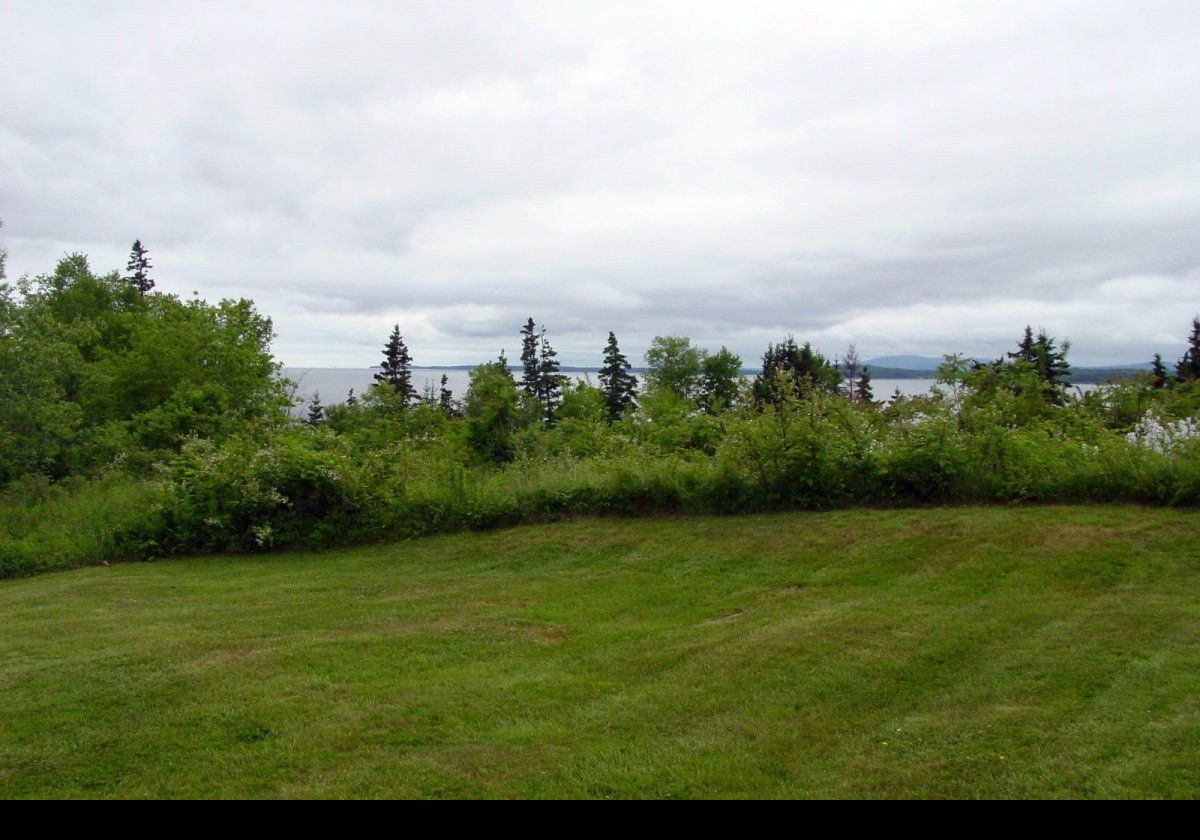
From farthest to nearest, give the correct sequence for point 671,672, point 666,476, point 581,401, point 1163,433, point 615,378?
point 615,378
point 581,401
point 666,476
point 1163,433
point 671,672

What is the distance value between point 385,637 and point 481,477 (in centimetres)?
677

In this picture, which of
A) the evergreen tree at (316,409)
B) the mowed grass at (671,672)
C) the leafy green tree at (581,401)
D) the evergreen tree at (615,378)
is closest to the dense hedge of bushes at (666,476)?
the mowed grass at (671,672)

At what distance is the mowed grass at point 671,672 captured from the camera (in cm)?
421

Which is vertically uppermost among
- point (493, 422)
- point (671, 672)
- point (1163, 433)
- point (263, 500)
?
point (493, 422)

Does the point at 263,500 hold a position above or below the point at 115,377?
below

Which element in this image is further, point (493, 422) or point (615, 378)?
point (615, 378)

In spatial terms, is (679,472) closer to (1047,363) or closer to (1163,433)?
(1163,433)

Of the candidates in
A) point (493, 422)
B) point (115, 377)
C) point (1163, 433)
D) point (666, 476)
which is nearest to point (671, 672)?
point (666, 476)

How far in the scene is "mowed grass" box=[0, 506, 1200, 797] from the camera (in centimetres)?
421

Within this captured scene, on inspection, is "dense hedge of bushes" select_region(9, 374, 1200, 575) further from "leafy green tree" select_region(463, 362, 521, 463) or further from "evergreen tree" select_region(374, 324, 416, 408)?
"evergreen tree" select_region(374, 324, 416, 408)

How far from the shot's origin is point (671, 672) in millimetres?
5949

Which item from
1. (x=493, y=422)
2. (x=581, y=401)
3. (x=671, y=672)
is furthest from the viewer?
(x=581, y=401)

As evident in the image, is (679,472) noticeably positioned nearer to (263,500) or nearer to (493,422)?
(263,500)

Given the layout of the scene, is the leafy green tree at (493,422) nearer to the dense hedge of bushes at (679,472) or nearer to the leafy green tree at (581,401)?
the dense hedge of bushes at (679,472)
